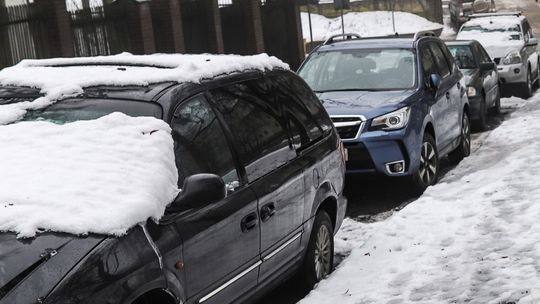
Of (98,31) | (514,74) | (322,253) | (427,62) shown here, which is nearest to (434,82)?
(427,62)

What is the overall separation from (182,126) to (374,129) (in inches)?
186

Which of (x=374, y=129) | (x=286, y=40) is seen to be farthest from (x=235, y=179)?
(x=286, y=40)

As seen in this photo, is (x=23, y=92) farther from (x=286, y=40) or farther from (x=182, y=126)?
(x=286, y=40)

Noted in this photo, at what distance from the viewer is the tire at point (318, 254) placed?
245 inches

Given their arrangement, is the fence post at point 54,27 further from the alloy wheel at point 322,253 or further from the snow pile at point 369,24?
the snow pile at point 369,24

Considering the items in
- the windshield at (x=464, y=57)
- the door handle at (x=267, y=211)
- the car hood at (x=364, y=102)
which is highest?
the door handle at (x=267, y=211)

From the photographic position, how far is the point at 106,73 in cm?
532

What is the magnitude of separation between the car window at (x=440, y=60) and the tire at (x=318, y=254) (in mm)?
5084

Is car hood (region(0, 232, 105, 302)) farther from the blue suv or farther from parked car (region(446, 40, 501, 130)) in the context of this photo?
parked car (region(446, 40, 501, 130))

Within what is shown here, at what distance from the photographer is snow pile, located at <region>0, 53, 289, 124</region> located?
5074 mm

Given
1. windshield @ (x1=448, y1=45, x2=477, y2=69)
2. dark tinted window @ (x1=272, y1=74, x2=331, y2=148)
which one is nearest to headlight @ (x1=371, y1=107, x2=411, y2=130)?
dark tinted window @ (x1=272, y1=74, x2=331, y2=148)

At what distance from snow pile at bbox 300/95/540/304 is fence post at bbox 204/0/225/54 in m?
13.2

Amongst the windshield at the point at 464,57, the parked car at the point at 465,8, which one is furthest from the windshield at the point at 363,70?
the parked car at the point at 465,8

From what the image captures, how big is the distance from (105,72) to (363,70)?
226 inches
